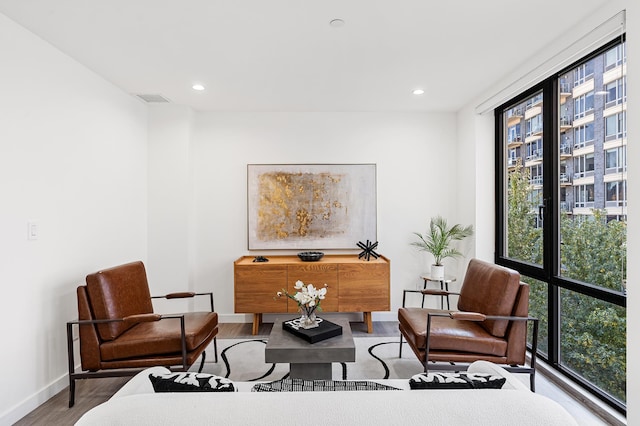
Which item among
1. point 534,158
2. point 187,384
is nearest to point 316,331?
point 187,384

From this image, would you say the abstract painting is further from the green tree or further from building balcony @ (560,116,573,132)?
building balcony @ (560,116,573,132)

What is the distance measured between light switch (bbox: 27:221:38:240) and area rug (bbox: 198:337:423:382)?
1567 millimetres

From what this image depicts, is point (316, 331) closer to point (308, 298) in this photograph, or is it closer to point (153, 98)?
point (308, 298)

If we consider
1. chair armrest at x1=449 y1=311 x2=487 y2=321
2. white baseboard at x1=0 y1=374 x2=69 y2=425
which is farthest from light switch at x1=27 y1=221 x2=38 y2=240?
chair armrest at x1=449 y1=311 x2=487 y2=321

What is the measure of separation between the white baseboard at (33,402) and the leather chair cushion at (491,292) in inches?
124

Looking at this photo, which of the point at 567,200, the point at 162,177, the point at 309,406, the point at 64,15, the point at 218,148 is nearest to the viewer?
the point at 309,406

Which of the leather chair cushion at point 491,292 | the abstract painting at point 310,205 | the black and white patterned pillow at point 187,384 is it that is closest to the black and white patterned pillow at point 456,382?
the black and white patterned pillow at point 187,384

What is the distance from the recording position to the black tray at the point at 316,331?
2359mm

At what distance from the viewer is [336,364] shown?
3.00 metres

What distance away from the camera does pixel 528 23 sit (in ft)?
7.39

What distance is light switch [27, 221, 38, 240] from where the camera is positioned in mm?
2355

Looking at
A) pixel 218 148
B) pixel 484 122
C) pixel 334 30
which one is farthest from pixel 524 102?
pixel 218 148

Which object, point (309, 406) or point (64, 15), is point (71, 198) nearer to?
point (64, 15)

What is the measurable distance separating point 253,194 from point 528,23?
3027mm
